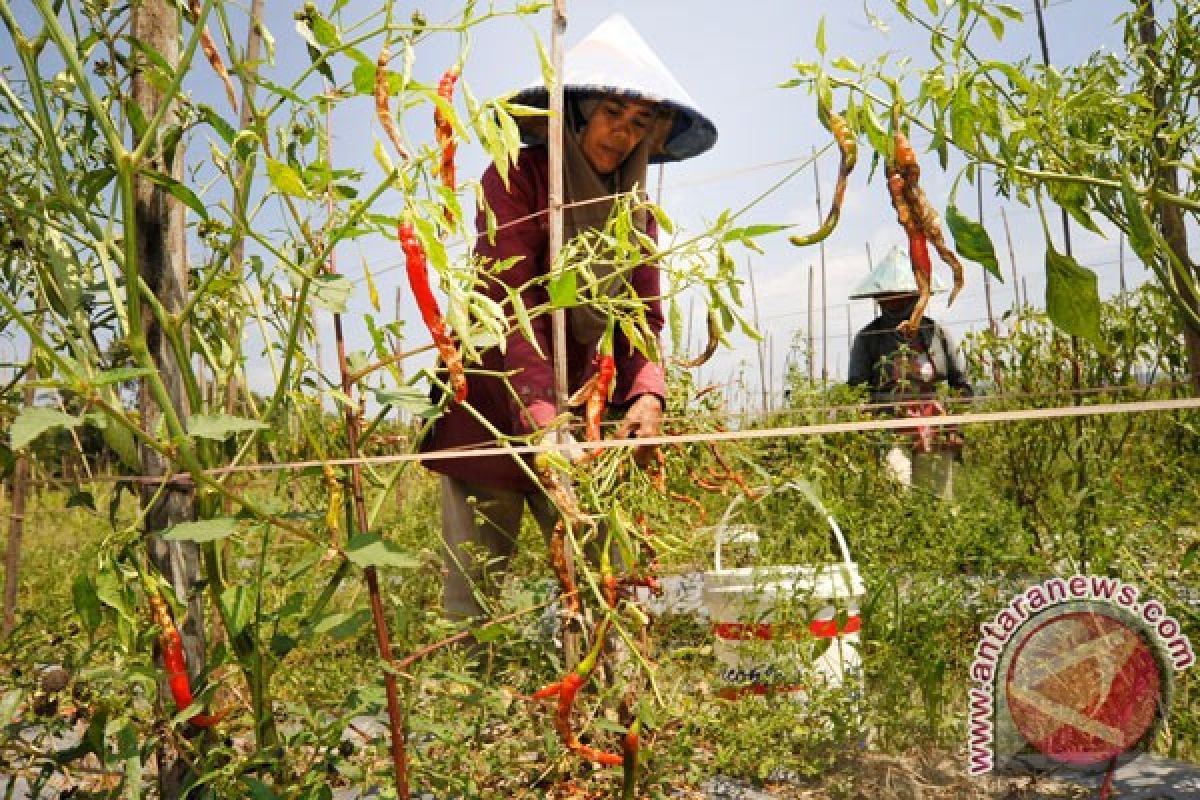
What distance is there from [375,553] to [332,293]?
22cm

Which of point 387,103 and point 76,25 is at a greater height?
→ point 76,25

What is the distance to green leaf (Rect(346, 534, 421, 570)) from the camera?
71 centimetres

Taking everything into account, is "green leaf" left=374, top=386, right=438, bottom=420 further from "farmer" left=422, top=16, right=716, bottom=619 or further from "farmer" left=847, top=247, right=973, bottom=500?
"farmer" left=847, top=247, right=973, bottom=500

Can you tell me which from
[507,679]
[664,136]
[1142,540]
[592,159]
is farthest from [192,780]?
[1142,540]

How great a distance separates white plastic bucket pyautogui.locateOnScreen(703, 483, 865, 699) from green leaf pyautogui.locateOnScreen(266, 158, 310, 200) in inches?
33.5

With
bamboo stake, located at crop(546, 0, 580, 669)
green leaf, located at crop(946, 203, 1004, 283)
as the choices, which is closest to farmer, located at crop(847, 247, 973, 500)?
bamboo stake, located at crop(546, 0, 580, 669)

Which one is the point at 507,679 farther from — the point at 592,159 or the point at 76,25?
the point at 76,25

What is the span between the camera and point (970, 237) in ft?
2.30

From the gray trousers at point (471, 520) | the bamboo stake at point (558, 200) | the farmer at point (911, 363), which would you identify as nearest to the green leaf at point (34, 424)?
the bamboo stake at point (558, 200)

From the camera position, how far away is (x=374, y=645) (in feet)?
7.12

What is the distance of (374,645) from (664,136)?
1378mm

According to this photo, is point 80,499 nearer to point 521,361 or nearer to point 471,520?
point 521,361

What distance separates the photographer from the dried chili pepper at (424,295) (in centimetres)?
71

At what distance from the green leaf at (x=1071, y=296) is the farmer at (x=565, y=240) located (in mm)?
623
